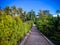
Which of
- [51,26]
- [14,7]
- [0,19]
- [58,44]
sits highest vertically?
[14,7]

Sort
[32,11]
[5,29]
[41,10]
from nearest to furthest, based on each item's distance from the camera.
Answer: [5,29]
[41,10]
[32,11]

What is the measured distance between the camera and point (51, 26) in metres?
16.4

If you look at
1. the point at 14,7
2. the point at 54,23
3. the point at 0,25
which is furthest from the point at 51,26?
the point at 14,7

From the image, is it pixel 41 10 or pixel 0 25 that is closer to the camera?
pixel 0 25

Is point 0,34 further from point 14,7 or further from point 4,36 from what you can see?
point 14,7

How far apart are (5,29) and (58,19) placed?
8.53 metres

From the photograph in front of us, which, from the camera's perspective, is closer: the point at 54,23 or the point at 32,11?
the point at 54,23

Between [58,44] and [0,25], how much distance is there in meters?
6.44

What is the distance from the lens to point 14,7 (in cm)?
5097

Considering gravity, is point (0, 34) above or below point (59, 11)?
below

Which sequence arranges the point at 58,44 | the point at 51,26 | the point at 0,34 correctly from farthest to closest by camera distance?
the point at 51,26
the point at 58,44
the point at 0,34

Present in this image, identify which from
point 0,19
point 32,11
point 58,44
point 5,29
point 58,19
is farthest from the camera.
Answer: point 32,11

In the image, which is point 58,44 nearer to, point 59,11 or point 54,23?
point 54,23

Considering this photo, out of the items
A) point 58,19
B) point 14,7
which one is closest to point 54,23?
point 58,19
